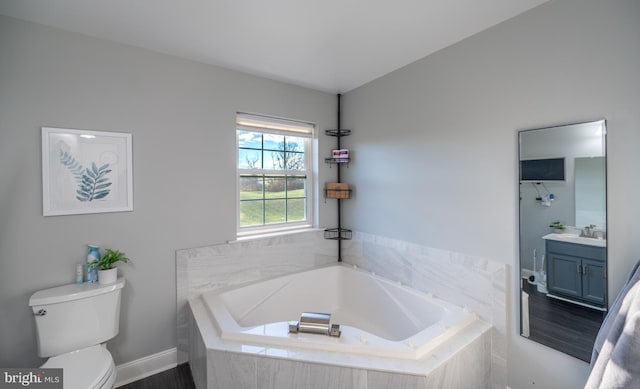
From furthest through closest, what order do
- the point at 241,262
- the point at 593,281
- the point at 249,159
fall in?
the point at 249,159
the point at 241,262
the point at 593,281

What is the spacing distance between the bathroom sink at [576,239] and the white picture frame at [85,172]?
2.81 meters

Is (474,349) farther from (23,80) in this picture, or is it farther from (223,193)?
(23,80)

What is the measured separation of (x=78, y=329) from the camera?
5.24 ft

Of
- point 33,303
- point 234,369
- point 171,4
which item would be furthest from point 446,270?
point 33,303

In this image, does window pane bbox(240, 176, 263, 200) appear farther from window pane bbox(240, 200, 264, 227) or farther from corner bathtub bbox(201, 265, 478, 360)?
corner bathtub bbox(201, 265, 478, 360)

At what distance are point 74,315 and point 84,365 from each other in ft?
1.03

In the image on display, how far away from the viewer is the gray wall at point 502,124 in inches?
50.7

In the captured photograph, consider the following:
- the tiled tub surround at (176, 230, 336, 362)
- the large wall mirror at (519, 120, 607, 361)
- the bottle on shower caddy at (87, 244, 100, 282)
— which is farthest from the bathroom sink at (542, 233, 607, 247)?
the bottle on shower caddy at (87, 244, 100, 282)

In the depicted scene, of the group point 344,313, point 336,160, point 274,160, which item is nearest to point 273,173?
point 274,160

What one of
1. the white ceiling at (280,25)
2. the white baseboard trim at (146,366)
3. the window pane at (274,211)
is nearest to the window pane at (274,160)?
the window pane at (274,211)

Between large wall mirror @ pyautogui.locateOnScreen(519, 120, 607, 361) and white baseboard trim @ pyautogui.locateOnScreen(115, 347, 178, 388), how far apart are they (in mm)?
2547

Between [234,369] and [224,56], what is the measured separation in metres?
2.23

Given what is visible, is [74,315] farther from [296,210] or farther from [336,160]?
[336,160]

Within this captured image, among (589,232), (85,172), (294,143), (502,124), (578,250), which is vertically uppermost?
(294,143)
